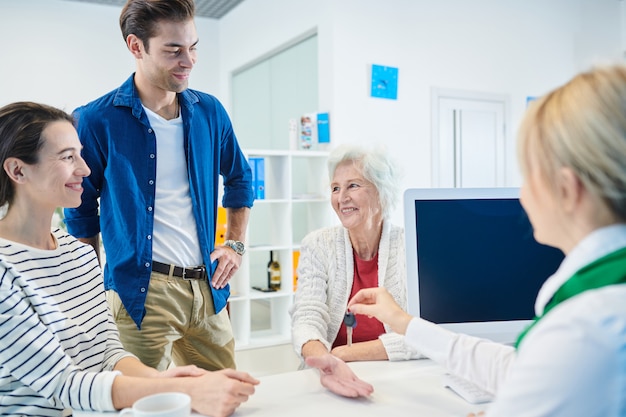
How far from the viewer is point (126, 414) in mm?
1087

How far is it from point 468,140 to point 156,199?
3712mm

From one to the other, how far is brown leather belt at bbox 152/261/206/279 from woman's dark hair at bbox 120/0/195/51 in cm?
68

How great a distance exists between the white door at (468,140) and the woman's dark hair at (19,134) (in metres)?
3.75

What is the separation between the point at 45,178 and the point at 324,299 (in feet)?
2.96

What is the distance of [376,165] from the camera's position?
6.41ft

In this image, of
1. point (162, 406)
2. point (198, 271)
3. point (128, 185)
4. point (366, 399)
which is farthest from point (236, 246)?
point (162, 406)

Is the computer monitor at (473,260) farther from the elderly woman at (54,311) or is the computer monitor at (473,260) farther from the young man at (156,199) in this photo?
the young man at (156,199)

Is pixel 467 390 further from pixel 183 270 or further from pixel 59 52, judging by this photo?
pixel 59 52

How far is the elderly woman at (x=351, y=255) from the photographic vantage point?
5.81 feet

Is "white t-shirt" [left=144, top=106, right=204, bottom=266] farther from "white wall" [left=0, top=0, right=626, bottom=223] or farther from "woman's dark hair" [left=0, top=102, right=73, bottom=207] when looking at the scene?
"white wall" [left=0, top=0, right=626, bottom=223]

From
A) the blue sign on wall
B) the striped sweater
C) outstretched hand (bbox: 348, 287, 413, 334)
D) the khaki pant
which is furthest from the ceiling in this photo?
outstretched hand (bbox: 348, 287, 413, 334)

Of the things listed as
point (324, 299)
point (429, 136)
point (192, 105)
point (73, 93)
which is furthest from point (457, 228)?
point (73, 93)

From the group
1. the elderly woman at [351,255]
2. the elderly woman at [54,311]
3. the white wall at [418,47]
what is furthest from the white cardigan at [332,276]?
the white wall at [418,47]

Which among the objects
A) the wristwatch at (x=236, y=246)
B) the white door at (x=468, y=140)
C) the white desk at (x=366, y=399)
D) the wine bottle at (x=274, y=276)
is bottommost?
the wine bottle at (x=274, y=276)
